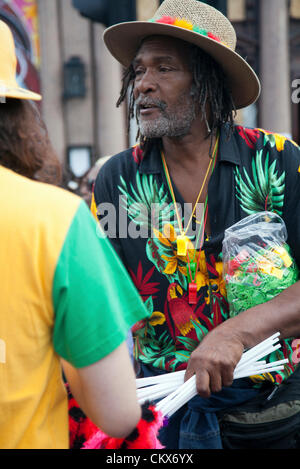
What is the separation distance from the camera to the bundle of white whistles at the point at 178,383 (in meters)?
1.74

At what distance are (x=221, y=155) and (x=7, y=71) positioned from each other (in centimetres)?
120

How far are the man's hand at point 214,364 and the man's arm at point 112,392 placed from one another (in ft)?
1.91

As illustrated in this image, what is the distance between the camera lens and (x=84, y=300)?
1188mm

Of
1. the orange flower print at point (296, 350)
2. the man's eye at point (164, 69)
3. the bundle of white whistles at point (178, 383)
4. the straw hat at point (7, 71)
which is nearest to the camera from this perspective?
the straw hat at point (7, 71)

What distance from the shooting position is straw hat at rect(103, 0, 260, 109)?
2.31 metres

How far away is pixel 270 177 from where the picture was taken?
2256mm

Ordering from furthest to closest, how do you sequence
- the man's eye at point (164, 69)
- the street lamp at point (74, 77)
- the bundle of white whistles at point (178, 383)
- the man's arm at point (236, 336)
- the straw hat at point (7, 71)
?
the street lamp at point (74, 77)
the man's eye at point (164, 69)
the man's arm at point (236, 336)
the bundle of white whistles at point (178, 383)
the straw hat at point (7, 71)

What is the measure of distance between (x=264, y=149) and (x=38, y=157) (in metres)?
1.21

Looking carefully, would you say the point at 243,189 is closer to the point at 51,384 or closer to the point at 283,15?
the point at 51,384

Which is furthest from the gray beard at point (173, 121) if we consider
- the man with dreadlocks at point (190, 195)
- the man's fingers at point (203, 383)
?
the man's fingers at point (203, 383)

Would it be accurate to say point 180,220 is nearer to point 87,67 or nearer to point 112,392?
point 112,392

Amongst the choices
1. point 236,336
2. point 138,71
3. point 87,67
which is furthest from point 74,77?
point 236,336

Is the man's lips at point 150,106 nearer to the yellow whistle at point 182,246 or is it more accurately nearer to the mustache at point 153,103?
the mustache at point 153,103

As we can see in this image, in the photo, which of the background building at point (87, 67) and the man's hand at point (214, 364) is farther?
the background building at point (87, 67)
